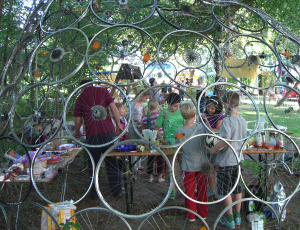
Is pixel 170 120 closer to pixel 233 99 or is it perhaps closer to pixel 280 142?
pixel 233 99

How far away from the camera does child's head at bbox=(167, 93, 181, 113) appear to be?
15.9 ft

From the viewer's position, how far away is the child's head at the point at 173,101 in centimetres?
484

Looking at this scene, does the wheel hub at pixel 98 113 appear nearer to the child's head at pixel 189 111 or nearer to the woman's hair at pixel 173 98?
the child's head at pixel 189 111

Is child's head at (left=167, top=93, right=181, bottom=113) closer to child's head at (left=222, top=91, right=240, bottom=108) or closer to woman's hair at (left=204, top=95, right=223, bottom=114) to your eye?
woman's hair at (left=204, top=95, right=223, bottom=114)

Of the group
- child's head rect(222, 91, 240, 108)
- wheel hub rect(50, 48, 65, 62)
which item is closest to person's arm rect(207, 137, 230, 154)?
child's head rect(222, 91, 240, 108)

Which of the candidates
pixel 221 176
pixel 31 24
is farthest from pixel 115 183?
pixel 31 24

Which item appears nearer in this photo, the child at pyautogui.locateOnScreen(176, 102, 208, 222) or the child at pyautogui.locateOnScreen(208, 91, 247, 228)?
the child at pyautogui.locateOnScreen(208, 91, 247, 228)

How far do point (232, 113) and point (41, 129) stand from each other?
3292 millimetres

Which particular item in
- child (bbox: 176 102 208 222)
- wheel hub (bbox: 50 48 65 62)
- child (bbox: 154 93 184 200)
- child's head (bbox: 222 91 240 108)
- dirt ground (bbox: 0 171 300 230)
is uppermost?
wheel hub (bbox: 50 48 65 62)

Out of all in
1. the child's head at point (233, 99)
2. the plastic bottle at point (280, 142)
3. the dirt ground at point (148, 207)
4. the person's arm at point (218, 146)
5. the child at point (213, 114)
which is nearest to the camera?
the person's arm at point (218, 146)

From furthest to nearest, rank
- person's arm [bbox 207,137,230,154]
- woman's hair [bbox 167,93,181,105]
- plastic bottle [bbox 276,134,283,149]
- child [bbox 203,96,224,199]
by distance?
woman's hair [bbox 167,93,181,105] → child [bbox 203,96,224,199] → plastic bottle [bbox 276,134,283,149] → person's arm [bbox 207,137,230,154]

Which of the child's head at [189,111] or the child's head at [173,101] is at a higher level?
the child's head at [173,101]

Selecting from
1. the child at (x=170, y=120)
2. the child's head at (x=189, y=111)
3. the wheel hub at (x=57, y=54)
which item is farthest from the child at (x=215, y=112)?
the wheel hub at (x=57, y=54)

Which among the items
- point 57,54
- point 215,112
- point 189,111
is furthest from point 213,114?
A: point 57,54
